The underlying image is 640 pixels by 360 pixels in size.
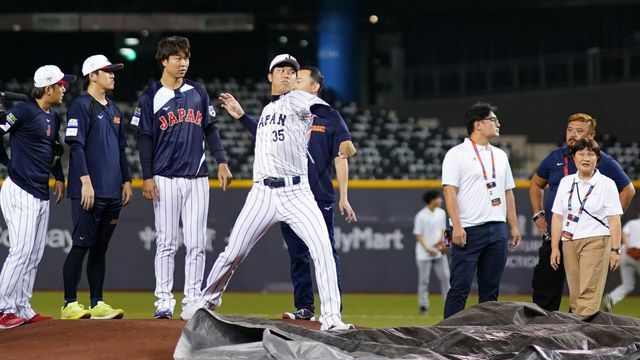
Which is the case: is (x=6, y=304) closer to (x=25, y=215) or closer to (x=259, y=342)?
(x=25, y=215)

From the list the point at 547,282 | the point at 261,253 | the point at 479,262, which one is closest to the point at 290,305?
the point at 261,253

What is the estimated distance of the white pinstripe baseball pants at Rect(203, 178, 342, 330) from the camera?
768cm

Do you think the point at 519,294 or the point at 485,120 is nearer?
the point at 485,120

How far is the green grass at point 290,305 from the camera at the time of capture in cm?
1345

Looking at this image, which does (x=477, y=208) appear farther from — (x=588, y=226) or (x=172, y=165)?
(x=172, y=165)

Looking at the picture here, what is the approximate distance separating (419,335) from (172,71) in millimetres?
2717

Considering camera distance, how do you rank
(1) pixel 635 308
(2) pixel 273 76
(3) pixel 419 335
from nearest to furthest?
1. (3) pixel 419 335
2. (2) pixel 273 76
3. (1) pixel 635 308

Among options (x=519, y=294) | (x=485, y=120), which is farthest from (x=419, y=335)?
(x=519, y=294)

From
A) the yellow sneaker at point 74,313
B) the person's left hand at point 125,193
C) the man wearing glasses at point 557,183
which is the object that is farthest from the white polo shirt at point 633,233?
the yellow sneaker at point 74,313

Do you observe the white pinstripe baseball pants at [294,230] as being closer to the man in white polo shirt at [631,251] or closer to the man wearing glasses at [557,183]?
the man wearing glasses at [557,183]

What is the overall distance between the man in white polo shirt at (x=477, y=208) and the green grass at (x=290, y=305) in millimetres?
3535

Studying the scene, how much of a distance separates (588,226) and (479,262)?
911 mm

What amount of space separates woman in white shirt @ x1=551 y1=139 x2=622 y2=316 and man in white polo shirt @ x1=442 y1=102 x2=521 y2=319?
0.53 meters

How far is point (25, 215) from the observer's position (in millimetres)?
8383
